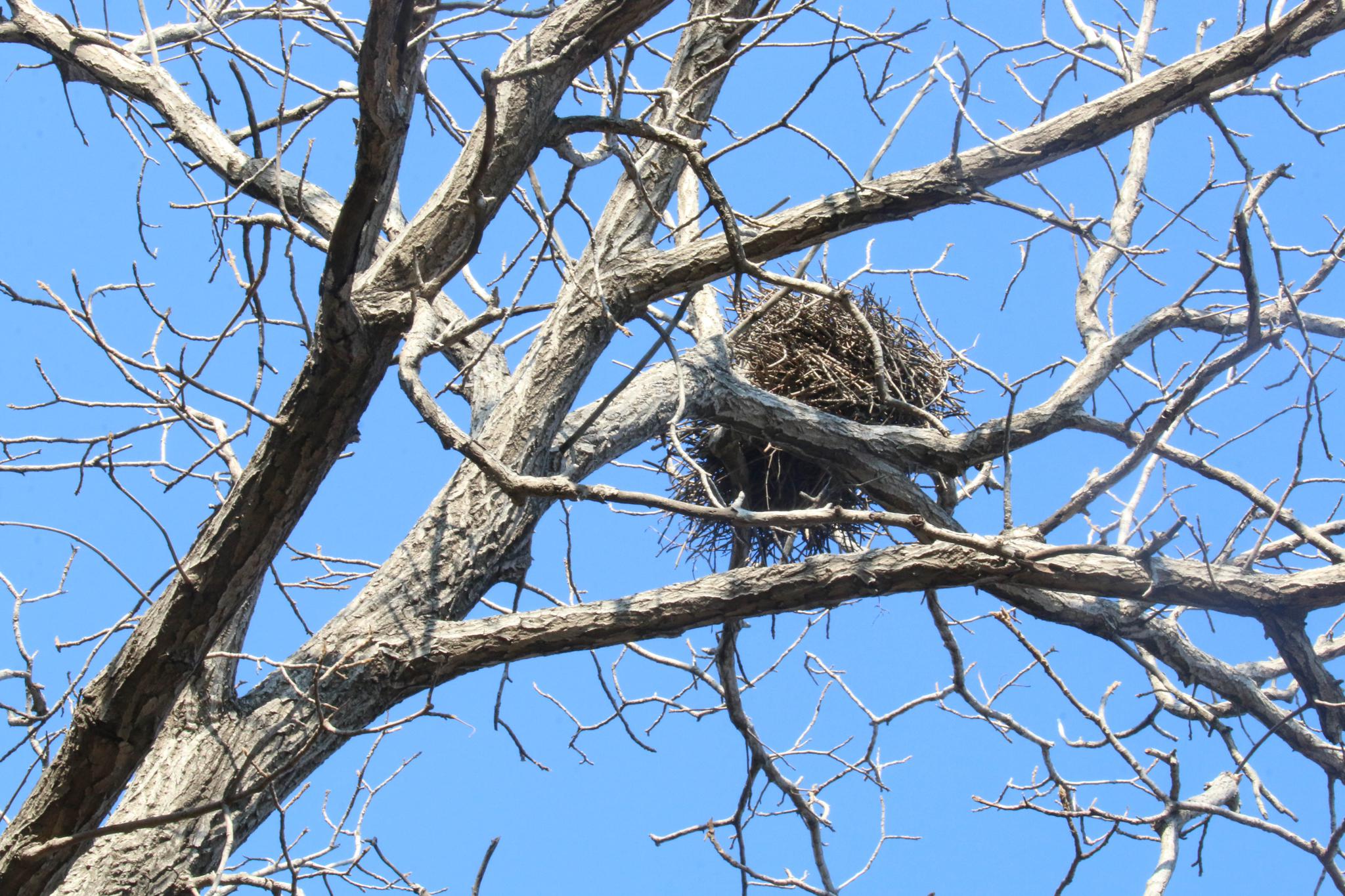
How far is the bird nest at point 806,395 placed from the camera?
158 inches

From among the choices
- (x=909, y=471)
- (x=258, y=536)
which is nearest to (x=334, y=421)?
(x=258, y=536)

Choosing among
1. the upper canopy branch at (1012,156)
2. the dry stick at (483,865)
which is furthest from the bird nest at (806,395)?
the dry stick at (483,865)

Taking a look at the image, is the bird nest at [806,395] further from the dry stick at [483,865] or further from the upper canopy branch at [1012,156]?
the dry stick at [483,865]

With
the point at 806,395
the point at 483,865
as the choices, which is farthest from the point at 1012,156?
the point at 483,865

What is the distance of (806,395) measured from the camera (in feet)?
13.3

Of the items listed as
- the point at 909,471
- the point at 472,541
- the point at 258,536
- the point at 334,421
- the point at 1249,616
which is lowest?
the point at 258,536

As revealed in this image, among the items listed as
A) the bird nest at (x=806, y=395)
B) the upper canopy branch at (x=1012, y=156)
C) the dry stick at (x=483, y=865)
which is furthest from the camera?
the bird nest at (x=806, y=395)

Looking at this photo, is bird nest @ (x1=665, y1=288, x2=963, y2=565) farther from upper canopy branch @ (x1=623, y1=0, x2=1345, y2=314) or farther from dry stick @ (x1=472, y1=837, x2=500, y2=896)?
dry stick @ (x1=472, y1=837, x2=500, y2=896)

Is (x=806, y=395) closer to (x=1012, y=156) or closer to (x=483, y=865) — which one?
(x=1012, y=156)

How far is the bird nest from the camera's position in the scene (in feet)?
13.1

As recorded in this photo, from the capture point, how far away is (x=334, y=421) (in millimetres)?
2139

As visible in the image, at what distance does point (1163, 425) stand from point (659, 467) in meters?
1.87

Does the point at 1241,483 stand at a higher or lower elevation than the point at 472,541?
higher

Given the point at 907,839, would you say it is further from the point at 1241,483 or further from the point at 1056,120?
the point at 1056,120
